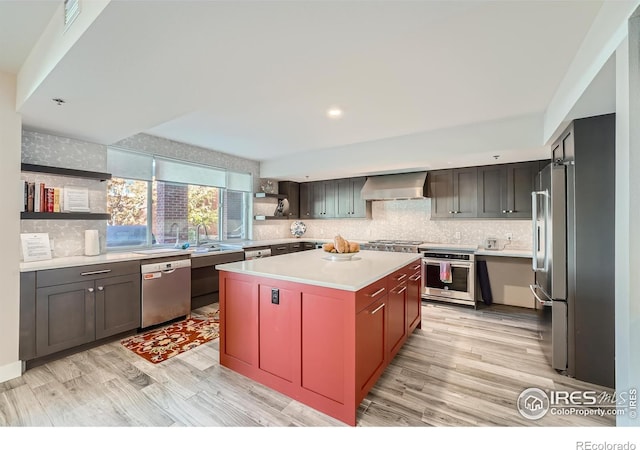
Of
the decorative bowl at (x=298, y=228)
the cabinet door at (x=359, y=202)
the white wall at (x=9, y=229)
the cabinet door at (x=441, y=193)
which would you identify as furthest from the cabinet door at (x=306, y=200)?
the white wall at (x=9, y=229)

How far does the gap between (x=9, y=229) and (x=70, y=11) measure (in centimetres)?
189

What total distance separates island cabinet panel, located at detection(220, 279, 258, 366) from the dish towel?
314 cm

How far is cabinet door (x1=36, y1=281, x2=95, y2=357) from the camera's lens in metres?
2.45

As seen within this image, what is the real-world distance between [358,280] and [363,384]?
720 mm

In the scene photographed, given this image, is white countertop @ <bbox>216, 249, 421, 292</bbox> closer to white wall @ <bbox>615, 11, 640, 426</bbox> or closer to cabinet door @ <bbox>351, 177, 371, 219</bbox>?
white wall @ <bbox>615, 11, 640, 426</bbox>

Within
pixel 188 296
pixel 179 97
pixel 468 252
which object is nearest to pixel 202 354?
pixel 188 296

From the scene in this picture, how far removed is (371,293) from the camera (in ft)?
6.40

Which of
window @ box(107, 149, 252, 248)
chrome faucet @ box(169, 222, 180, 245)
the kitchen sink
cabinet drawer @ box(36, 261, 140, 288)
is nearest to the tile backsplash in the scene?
window @ box(107, 149, 252, 248)

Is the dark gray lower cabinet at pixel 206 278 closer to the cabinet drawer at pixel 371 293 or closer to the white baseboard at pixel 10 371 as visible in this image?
the white baseboard at pixel 10 371

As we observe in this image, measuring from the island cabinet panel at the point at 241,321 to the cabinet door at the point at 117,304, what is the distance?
1.38 metres

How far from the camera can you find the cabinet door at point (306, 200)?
20.5 ft

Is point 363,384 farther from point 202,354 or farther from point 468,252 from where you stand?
point 468,252

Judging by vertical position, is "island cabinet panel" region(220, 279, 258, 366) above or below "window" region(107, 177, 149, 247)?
below
